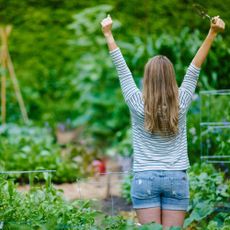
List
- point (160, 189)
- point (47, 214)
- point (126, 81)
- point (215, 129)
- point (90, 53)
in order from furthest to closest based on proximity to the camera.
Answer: point (90, 53)
point (215, 129)
point (47, 214)
point (126, 81)
point (160, 189)

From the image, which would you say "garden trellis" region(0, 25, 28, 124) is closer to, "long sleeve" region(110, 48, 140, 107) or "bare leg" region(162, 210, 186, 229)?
"long sleeve" region(110, 48, 140, 107)

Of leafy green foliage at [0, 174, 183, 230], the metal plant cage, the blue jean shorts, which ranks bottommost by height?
leafy green foliage at [0, 174, 183, 230]

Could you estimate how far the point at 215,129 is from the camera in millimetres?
6363

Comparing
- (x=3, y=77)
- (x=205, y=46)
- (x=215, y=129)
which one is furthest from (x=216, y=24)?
(x=3, y=77)

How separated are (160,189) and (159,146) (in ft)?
0.73

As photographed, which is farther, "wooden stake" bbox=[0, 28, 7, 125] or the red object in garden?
"wooden stake" bbox=[0, 28, 7, 125]

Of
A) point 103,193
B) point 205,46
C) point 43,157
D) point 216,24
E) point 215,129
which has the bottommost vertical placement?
point 103,193

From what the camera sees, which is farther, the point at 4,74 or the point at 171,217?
the point at 4,74

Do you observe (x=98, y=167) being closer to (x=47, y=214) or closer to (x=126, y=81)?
(x=47, y=214)

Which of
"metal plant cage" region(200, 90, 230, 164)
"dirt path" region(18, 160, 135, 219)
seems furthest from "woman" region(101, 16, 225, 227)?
"dirt path" region(18, 160, 135, 219)

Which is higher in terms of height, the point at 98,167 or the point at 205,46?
the point at 205,46

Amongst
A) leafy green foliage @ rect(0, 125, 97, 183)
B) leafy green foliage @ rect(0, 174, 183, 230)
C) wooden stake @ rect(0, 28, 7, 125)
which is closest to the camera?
leafy green foliage @ rect(0, 174, 183, 230)

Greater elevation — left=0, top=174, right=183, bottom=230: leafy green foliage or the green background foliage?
the green background foliage

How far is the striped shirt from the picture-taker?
3848mm
